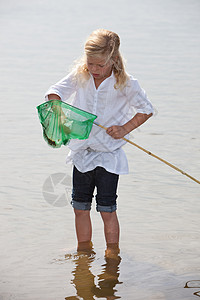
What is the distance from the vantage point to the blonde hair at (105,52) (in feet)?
11.8

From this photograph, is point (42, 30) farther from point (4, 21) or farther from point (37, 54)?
point (37, 54)

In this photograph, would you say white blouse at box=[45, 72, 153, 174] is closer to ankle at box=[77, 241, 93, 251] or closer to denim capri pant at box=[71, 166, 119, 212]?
denim capri pant at box=[71, 166, 119, 212]

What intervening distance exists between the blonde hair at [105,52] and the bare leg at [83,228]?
782mm

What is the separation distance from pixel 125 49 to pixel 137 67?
181 cm

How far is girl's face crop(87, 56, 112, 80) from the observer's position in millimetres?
3615

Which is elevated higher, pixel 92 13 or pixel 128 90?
pixel 92 13

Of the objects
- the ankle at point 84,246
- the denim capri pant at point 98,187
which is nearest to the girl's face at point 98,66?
the denim capri pant at point 98,187

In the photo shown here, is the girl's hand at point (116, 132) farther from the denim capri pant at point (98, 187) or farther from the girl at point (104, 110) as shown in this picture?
the denim capri pant at point (98, 187)

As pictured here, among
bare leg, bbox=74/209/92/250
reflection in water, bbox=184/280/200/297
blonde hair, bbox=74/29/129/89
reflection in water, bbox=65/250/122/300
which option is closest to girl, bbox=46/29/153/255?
blonde hair, bbox=74/29/129/89

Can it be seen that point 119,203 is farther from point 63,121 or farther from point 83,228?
point 63,121

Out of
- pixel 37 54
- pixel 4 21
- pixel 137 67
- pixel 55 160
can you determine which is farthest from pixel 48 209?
pixel 4 21

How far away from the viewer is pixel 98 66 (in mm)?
3641

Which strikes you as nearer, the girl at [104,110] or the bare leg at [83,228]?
the girl at [104,110]

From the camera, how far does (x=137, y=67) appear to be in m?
10.7
